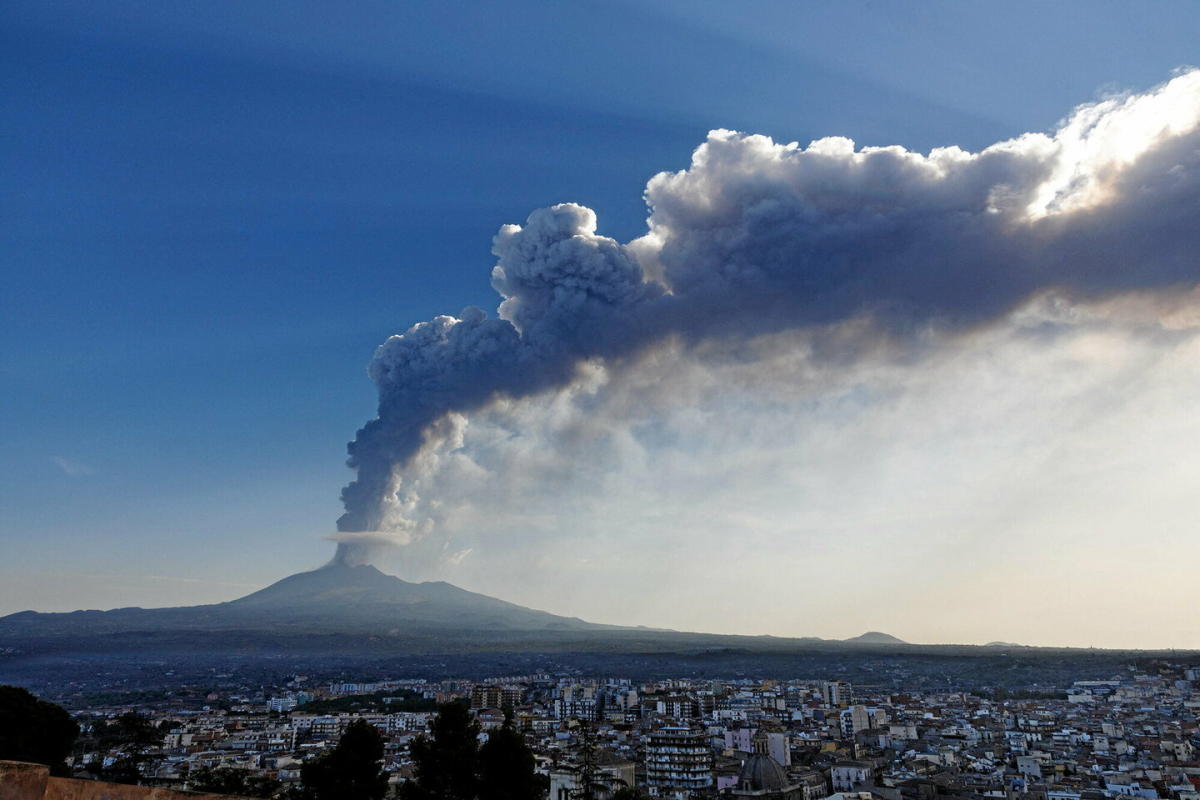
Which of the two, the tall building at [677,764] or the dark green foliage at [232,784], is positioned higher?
the dark green foliage at [232,784]

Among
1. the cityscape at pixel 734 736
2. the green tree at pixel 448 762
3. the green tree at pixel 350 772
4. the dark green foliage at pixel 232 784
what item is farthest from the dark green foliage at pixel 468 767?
the dark green foliage at pixel 232 784

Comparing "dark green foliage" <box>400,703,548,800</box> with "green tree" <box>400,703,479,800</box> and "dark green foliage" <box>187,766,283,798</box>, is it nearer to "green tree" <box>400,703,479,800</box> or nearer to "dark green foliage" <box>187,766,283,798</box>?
Answer: "green tree" <box>400,703,479,800</box>

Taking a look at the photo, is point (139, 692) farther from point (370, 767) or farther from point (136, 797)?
point (136, 797)

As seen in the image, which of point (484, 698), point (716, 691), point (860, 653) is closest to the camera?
point (484, 698)

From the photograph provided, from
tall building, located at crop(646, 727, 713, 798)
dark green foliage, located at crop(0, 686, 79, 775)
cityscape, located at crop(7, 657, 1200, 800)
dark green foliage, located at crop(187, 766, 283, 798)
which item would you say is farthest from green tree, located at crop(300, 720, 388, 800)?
tall building, located at crop(646, 727, 713, 798)

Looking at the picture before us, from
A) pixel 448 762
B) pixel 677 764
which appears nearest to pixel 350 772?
pixel 448 762

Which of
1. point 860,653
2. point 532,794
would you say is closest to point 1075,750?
point 532,794

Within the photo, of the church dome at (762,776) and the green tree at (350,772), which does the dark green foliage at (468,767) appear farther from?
the church dome at (762,776)
